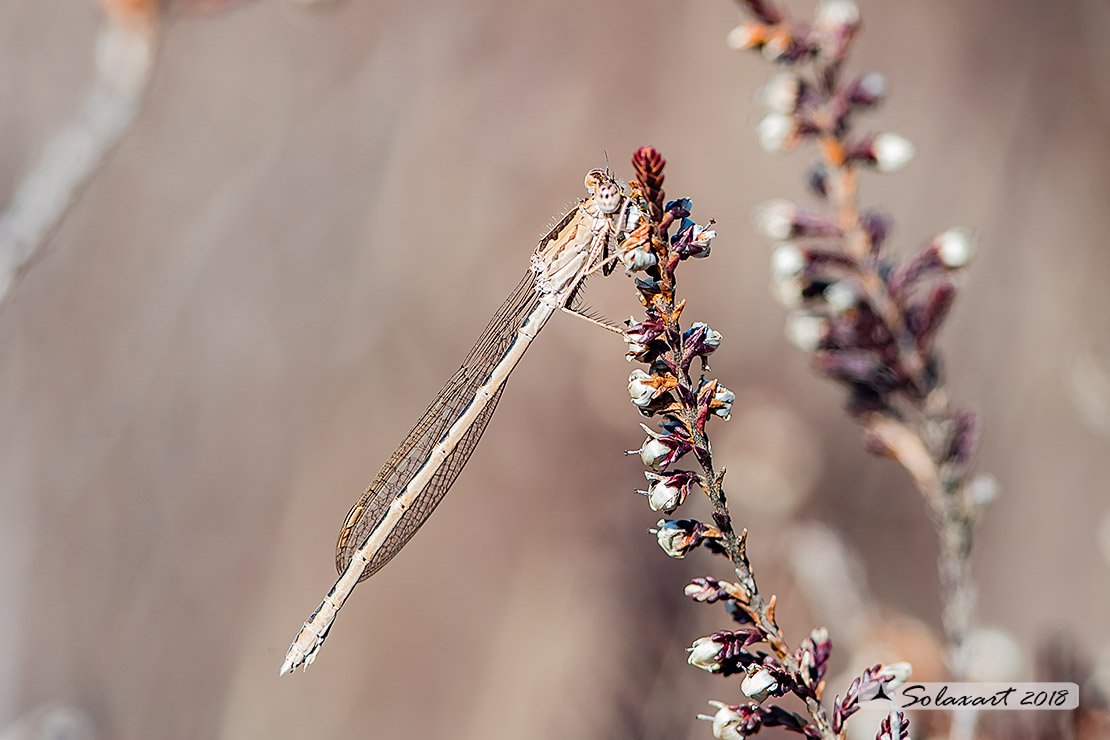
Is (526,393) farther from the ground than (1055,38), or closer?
closer

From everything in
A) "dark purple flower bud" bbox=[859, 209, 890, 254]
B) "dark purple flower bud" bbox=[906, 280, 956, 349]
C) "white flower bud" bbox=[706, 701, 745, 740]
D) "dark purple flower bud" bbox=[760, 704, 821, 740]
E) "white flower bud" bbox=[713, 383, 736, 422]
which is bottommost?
"white flower bud" bbox=[706, 701, 745, 740]

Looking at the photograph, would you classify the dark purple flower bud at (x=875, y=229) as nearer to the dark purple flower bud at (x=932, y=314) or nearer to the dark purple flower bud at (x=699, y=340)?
the dark purple flower bud at (x=932, y=314)

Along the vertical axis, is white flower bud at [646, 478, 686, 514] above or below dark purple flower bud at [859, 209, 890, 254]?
below

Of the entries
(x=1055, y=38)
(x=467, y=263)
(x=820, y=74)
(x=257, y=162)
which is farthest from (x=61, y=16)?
(x=1055, y=38)

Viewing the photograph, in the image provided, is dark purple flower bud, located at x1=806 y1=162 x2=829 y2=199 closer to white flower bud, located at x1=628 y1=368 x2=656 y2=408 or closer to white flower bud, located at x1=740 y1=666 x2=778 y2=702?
white flower bud, located at x1=628 y1=368 x2=656 y2=408

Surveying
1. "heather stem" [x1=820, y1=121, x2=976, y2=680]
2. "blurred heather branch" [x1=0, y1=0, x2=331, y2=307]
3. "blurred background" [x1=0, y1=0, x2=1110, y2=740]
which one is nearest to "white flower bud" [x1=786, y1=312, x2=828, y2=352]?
"heather stem" [x1=820, y1=121, x2=976, y2=680]

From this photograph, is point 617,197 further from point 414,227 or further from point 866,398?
point 414,227

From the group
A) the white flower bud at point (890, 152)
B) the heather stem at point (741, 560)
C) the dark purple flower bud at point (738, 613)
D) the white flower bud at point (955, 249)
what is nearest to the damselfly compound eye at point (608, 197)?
the white flower bud at point (890, 152)

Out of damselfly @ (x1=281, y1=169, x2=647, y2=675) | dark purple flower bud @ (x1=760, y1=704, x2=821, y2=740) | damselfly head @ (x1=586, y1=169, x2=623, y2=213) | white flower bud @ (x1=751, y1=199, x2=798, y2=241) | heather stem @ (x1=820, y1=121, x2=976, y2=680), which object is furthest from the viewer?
damselfly @ (x1=281, y1=169, x2=647, y2=675)
